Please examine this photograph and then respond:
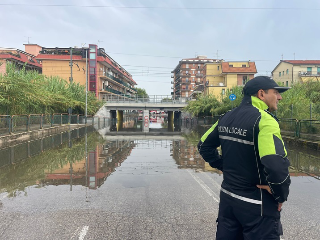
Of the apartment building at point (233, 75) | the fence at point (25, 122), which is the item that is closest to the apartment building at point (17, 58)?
the fence at point (25, 122)

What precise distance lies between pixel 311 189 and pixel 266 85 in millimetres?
5304

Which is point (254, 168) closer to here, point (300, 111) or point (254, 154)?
point (254, 154)

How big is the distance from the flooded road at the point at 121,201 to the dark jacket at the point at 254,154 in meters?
1.84

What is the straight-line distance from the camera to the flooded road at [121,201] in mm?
3955

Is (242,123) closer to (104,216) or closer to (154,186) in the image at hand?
(104,216)

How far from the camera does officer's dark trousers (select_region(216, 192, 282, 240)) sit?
82.9 inches

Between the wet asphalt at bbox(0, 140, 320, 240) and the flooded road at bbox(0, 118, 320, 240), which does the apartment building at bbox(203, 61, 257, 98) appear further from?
the wet asphalt at bbox(0, 140, 320, 240)

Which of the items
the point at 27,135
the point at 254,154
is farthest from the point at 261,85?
the point at 27,135

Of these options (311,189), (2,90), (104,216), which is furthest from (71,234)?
(2,90)

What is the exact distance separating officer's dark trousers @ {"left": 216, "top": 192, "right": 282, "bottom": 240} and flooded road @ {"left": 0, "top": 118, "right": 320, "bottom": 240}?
152cm

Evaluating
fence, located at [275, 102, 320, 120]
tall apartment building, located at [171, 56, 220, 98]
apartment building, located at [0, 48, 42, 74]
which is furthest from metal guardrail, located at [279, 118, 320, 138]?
tall apartment building, located at [171, 56, 220, 98]

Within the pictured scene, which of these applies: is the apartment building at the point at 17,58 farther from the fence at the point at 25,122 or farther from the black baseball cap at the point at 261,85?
the black baseball cap at the point at 261,85

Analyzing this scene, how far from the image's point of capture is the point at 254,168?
218cm

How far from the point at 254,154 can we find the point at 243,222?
55 cm
